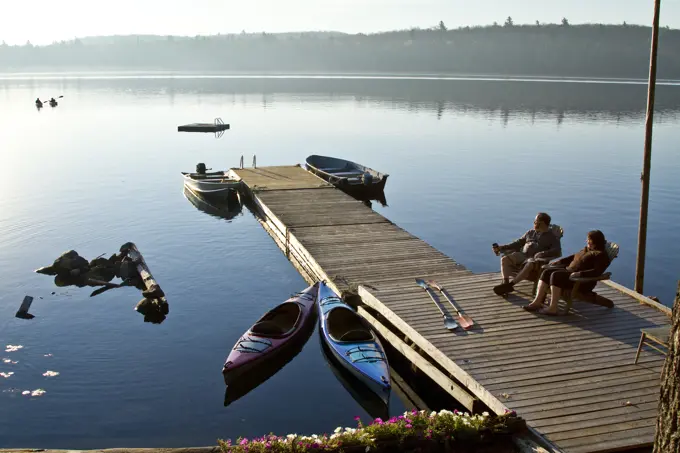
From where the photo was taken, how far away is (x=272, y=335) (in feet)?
55.4

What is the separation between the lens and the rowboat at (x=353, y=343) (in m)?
14.5

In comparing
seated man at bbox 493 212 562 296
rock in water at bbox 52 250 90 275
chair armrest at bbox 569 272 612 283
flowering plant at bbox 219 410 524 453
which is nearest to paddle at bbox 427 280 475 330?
seated man at bbox 493 212 562 296

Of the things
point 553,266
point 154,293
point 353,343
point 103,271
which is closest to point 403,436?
point 353,343

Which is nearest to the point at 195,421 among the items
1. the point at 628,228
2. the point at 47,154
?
the point at 628,228

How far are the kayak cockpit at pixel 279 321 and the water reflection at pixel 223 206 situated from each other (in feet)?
54.7

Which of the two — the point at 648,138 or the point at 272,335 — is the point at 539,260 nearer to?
the point at 648,138

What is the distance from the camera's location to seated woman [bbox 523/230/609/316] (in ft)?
45.5

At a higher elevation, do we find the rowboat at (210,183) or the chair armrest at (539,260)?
the chair armrest at (539,260)

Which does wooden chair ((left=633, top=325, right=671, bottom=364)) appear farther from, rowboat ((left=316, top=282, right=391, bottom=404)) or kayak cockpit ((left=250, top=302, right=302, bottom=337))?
kayak cockpit ((left=250, top=302, right=302, bottom=337))

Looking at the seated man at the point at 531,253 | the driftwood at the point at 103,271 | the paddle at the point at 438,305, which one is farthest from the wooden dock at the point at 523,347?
the driftwood at the point at 103,271

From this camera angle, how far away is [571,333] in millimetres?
13750

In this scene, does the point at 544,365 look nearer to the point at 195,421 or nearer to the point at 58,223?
the point at 195,421

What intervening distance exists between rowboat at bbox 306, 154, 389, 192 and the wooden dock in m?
14.5

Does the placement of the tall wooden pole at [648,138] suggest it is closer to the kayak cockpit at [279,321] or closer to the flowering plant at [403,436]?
the flowering plant at [403,436]
